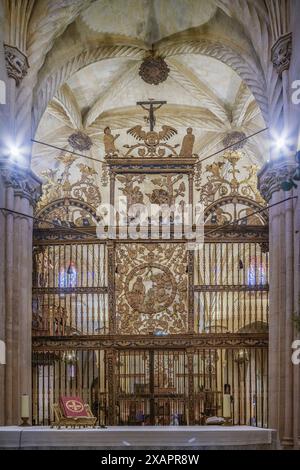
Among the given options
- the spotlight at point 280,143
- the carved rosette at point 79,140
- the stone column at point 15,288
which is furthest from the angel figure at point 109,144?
the carved rosette at point 79,140

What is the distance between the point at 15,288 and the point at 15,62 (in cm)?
450

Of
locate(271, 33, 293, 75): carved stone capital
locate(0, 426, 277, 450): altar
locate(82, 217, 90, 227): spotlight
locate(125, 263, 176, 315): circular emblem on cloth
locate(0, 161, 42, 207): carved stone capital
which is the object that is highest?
locate(271, 33, 293, 75): carved stone capital

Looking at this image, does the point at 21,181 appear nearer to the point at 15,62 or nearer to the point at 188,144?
the point at 15,62

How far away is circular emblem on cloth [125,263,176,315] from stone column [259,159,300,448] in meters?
2.26

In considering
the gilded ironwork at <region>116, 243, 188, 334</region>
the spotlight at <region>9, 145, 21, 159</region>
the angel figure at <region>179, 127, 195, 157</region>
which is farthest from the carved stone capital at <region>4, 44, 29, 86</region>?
the gilded ironwork at <region>116, 243, 188, 334</region>

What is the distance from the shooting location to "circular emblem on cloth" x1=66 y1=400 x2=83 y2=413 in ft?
42.7

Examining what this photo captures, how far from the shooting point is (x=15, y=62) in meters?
18.1

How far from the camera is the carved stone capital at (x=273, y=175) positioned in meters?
16.8

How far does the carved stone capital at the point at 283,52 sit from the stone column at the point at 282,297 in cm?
186

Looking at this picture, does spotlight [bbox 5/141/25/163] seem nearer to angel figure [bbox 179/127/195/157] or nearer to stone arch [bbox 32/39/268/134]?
stone arch [bbox 32/39/268/134]

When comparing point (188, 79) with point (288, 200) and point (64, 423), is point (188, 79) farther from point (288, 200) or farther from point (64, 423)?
point (64, 423)

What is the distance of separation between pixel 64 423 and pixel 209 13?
37.8 ft

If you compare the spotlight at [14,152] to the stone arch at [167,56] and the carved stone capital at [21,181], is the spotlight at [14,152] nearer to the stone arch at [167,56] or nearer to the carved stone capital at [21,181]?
the carved stone capital at [21,181]

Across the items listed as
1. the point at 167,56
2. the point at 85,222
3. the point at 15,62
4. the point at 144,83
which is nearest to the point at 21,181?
the point at 85,222
